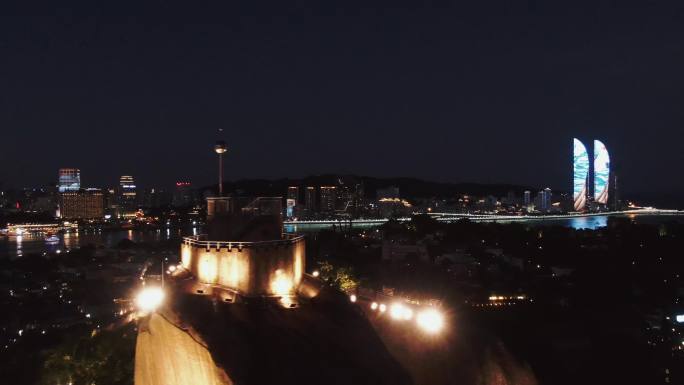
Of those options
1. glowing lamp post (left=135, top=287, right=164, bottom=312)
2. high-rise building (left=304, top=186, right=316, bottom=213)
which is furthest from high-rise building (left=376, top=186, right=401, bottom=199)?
glowing lamp post (left=135, top=287, right=164, bottom=312)

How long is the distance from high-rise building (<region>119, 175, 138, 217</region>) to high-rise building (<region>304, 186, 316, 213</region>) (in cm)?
2557

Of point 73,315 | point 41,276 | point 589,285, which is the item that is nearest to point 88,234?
point 41,276

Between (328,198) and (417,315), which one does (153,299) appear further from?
(328,198)

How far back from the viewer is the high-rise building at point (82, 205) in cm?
6890

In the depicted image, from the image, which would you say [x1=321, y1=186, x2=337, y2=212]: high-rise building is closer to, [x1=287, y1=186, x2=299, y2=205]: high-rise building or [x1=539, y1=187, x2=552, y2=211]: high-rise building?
[x1=287, y1=186, x2=299, y2=205]: high-rise building

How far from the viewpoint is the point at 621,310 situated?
13.2m

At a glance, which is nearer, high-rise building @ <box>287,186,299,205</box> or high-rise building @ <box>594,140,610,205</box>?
high-rise building @ <box>594,140,610,205</box>

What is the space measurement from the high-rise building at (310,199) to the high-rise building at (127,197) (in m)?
25.6

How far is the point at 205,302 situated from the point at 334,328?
1492 mm

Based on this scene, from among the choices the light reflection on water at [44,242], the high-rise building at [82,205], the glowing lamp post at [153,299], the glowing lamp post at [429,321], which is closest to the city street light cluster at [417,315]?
the glowing lamp post at [429,321]

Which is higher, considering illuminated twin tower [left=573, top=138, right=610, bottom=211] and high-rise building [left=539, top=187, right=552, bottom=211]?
illuminated twin tower [left=573, top=138, right=610, bottom=211]

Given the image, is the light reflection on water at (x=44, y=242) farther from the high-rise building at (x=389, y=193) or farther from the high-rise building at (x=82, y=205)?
the high-rise building at (x=389, y=193)

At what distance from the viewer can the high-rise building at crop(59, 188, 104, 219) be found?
6890 cm

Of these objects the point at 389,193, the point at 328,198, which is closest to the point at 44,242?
the point at 328,198
